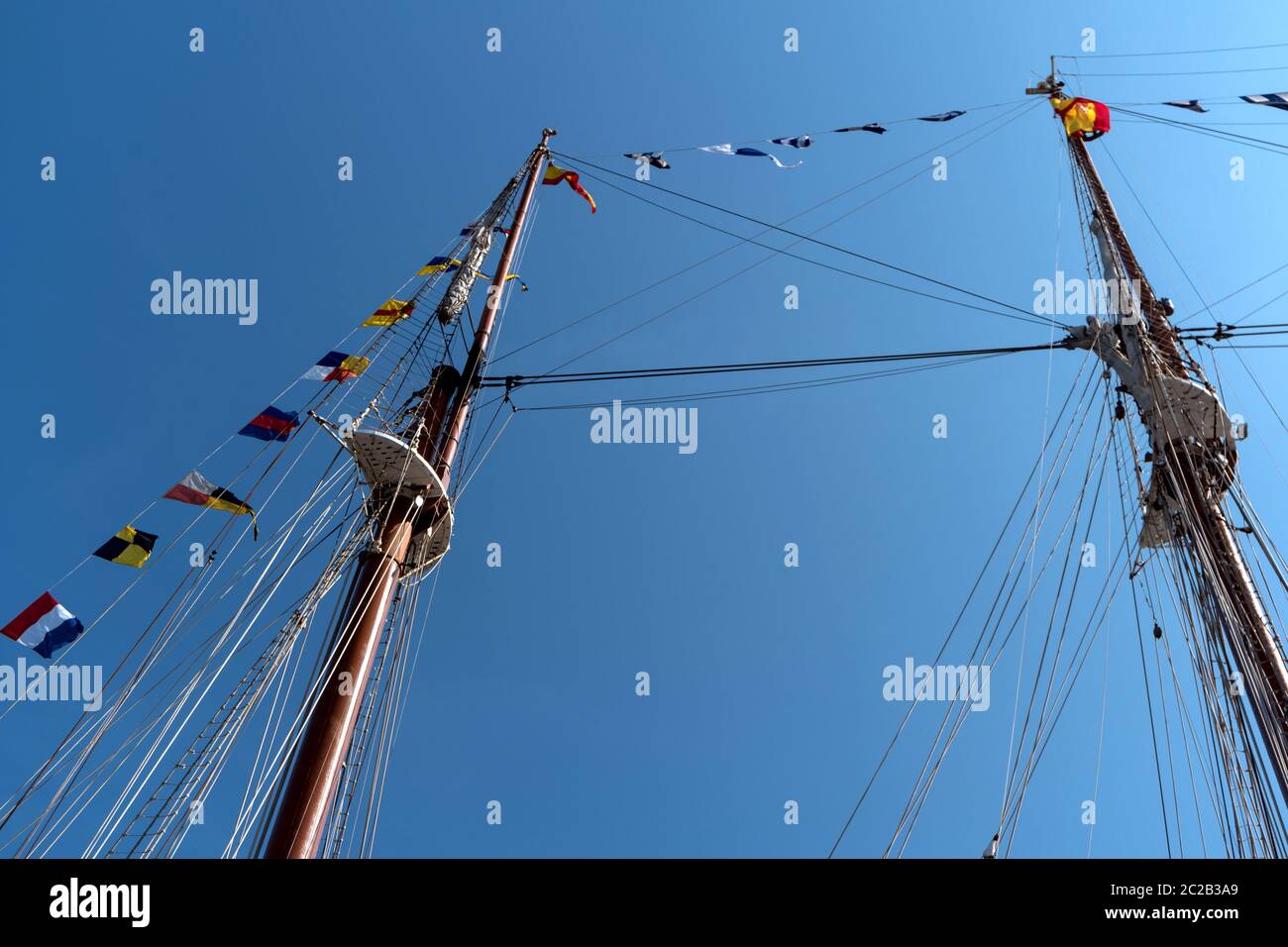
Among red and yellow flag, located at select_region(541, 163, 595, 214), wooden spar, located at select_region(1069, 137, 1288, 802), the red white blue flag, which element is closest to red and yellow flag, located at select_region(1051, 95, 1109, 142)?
wooden spar, located at select_region(1069, 137, 1288, 802)

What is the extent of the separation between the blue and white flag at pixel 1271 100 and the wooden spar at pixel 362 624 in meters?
14.9

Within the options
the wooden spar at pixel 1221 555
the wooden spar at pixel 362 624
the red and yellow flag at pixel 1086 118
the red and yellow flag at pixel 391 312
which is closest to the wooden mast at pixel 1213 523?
the wooden spar at pixel 1221 555

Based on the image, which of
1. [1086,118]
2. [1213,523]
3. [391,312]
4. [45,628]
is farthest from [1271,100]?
[45,628]

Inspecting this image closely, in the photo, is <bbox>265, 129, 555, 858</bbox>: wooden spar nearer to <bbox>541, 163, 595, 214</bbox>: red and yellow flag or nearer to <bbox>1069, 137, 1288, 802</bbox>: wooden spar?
<bbox>541, 163, 595, 214</bbox>: red and yellow flag

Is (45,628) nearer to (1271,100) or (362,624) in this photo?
(362,624)

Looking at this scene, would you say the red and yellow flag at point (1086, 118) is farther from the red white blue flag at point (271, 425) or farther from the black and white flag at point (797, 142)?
the red white blue flag at point (271, 425)

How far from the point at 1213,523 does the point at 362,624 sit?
12.4 meters

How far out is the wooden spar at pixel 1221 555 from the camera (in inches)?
367

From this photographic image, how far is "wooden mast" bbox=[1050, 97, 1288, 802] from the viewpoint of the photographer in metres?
9.38

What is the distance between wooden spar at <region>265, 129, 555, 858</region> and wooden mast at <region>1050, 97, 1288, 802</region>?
1094cm
